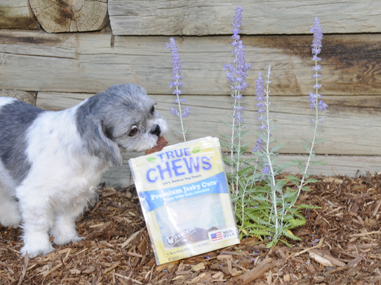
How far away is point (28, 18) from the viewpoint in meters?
3.82

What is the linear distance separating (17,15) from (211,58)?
75.2 inches

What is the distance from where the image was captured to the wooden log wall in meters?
3.53

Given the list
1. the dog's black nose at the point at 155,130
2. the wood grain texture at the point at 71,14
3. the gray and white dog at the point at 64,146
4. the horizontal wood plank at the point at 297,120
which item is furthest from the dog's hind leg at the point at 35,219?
the wood grain texture at the point at 71,14

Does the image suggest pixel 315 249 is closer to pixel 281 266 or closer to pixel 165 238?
pixel 281 266

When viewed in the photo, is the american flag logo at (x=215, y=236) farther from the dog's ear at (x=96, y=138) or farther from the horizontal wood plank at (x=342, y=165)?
the horizontal wood plank at (x=342, y=165)

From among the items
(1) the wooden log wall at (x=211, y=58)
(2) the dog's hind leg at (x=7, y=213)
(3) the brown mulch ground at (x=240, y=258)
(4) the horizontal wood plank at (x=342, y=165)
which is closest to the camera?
(3) the brown mulch ground at (x=240, y=258)

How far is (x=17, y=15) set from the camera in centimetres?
383

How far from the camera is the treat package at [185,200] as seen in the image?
2.86 metres

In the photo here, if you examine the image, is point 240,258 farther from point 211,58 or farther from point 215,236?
point 211,58

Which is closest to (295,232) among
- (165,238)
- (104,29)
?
(165,238)

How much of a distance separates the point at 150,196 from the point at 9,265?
1.23 meters

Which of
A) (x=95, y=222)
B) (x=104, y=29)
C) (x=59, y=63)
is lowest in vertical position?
(x=95, y=222)

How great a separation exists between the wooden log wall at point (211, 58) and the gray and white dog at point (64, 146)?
746 millimetres

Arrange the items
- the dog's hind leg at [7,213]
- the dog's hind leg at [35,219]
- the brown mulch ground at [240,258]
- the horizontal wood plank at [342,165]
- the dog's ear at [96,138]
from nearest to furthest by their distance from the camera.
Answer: the brown mulch ground at [240,258], the dog's ear at [96,138], the dog's hind leg at [35,219], the dog's hind leg at [7,213], the horizontal wood plank at [342,165]
